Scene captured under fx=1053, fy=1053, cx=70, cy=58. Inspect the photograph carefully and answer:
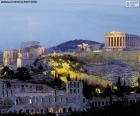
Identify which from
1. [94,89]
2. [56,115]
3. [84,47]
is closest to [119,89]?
[94,89]

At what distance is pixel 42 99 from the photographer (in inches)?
1801

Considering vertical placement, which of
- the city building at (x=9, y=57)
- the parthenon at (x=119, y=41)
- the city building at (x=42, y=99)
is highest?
the city building at (x=42, y=99)

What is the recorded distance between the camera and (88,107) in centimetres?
4575

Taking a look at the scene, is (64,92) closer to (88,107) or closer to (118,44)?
(88,107)

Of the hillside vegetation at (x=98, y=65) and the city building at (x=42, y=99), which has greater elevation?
the city building at (x=42, y=99)

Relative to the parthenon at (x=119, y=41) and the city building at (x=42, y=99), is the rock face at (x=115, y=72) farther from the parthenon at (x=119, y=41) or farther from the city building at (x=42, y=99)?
the parthenon at (x=119, y=41)

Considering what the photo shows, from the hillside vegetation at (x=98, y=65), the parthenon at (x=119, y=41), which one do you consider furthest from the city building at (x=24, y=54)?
the hillside vegetation at (x=98, y=65)

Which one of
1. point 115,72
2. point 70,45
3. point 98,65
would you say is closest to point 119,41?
point 70,45

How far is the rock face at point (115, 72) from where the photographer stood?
62.7 meters

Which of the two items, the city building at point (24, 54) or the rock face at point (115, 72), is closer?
the rock face at point (115, 72)

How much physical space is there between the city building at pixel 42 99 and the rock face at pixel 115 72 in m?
13.0

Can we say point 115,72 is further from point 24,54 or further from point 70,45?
point 70,45

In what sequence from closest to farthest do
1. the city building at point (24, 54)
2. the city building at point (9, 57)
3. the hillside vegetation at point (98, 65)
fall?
the hillside vegetation at point (98, 65), the city building at point (24, 54), the city building at point (9, 57)

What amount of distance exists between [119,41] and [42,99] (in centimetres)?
4127
